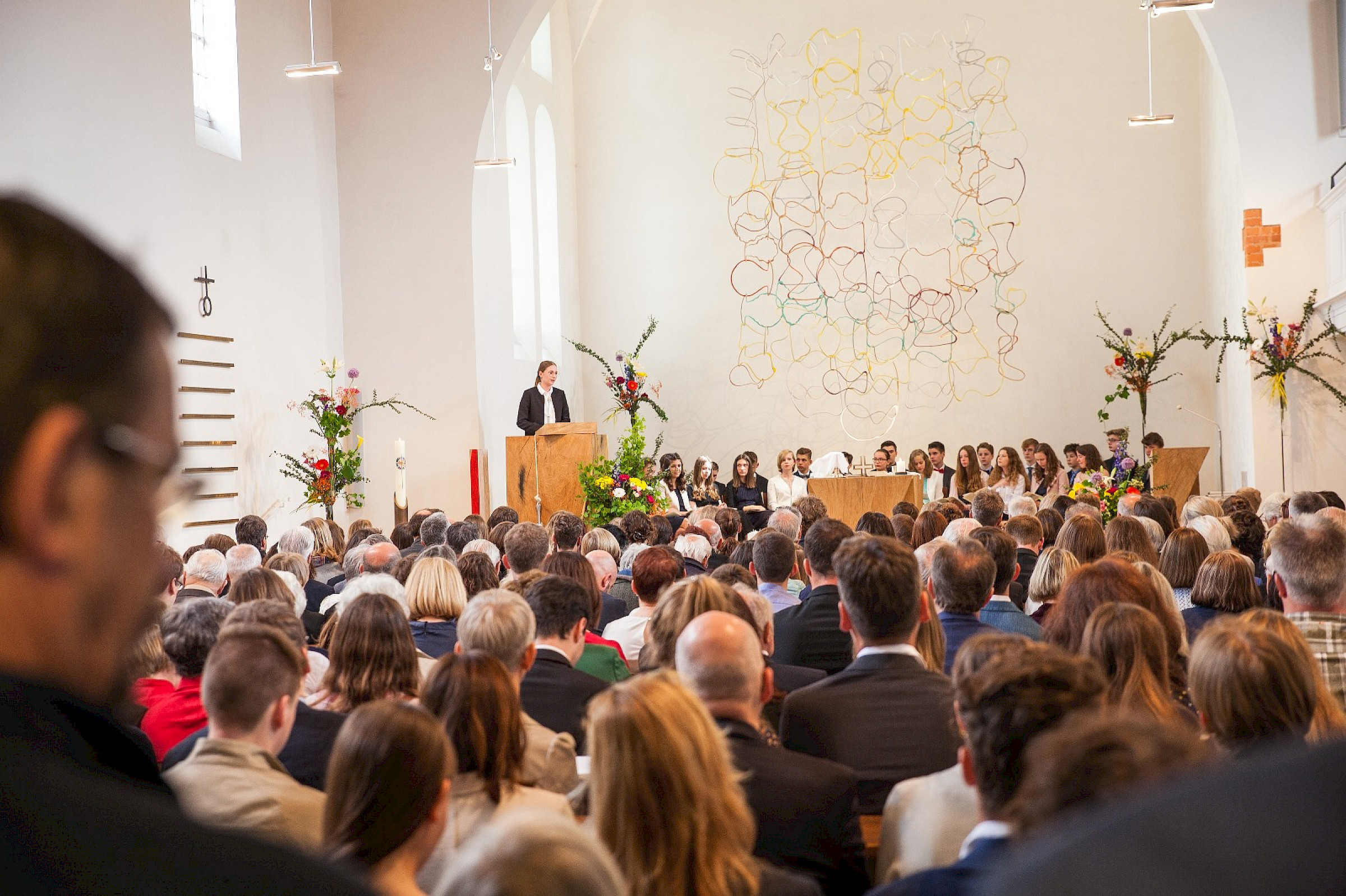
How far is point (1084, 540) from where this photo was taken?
5457 millimetres

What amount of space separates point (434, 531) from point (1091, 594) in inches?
182

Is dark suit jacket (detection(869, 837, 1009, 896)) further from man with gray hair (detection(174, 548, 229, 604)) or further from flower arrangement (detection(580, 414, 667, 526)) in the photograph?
flower arrangement (detection(580, 414, 667, 526))

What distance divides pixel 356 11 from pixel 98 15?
3.61 m

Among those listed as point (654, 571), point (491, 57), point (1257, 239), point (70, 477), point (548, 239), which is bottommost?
point (654, 571)

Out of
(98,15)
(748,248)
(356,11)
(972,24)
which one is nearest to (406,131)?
(356,11)

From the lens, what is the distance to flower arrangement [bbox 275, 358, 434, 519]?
35.0 ft

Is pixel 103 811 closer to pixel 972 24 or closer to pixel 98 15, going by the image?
pixel 98 15

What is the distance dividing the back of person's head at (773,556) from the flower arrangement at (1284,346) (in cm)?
729

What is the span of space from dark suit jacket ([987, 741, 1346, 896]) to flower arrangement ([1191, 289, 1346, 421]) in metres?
11.7

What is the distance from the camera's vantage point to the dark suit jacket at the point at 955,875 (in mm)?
1723

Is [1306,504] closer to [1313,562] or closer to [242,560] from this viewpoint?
[1313,562]

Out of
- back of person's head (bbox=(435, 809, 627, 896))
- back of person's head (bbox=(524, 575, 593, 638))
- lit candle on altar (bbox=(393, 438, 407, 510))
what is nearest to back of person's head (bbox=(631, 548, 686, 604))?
back of person's head (bbox=(524, 575, 593, 638))

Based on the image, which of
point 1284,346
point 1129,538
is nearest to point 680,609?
point 1129,538

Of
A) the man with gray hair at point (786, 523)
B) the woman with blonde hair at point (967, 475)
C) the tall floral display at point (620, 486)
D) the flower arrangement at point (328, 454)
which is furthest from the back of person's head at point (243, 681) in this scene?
the woman with blonde hair at point (967, 475)
